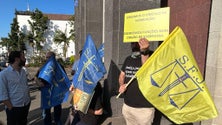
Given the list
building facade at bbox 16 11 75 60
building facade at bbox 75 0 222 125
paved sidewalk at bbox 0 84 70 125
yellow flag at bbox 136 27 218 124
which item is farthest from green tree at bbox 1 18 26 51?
yellow flag at bbox 136 27 218 124

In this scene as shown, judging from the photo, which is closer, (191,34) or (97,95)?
(97,95)

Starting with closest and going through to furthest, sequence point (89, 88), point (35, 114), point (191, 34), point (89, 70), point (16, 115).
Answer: point (89, 88) → point (89, 70) → point (16, 115) → point (191, 34) → point (35, 114)

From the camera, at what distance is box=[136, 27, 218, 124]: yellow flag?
103 inches

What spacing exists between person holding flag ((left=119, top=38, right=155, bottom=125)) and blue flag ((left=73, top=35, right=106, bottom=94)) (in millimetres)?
368

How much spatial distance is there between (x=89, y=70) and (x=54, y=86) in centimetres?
181

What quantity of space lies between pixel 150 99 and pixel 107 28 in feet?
8.50

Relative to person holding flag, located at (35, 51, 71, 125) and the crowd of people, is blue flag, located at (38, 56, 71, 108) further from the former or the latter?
the crowd of people

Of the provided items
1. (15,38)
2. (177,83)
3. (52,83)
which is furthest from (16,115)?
(15,38)

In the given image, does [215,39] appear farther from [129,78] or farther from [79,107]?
[79,107]

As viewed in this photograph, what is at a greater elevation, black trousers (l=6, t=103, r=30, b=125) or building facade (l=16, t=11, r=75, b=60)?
building facade (l=16, t=11, r=75, b=60)

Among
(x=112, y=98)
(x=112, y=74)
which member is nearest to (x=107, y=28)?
(x=112, y=74)

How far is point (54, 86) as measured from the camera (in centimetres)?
477

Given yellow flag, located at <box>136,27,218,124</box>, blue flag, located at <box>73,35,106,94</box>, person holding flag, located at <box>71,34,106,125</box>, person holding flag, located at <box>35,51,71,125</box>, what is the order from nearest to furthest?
yellow flag, located at <box>136,27,218,124</box>
person holding flag, located at <box>71,34,106,125</box>
blue flag, located at <box>73,35,106,94</box>
person holding flag, located at <box>35,51,71,125</box>

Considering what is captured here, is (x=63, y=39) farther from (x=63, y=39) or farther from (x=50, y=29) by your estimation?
(x=50, y=29)
